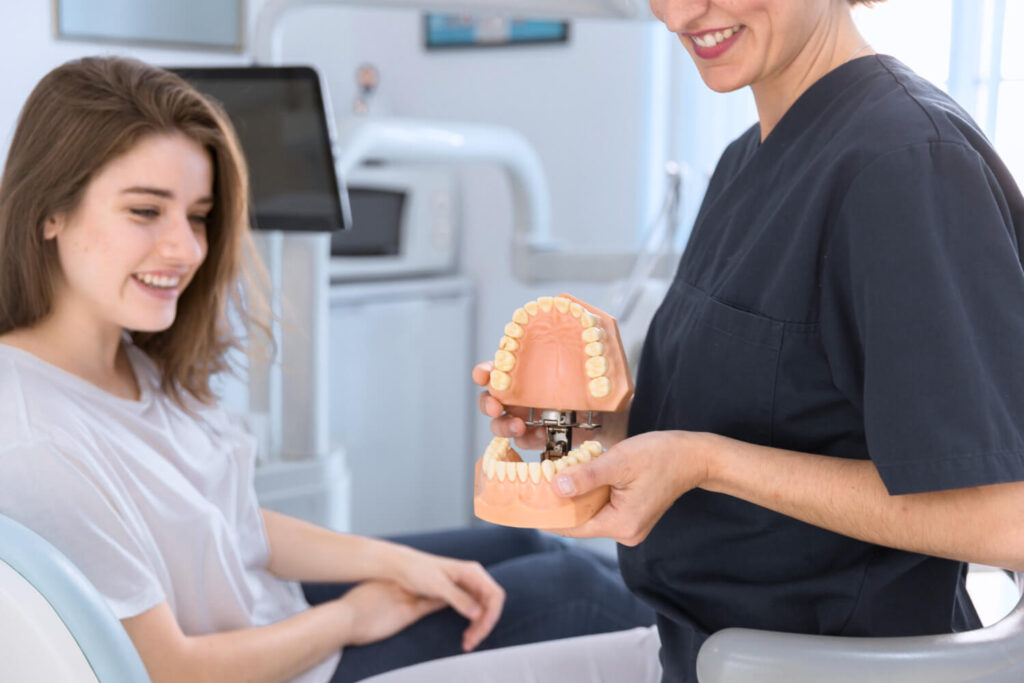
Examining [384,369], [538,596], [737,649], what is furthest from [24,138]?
[384,369]

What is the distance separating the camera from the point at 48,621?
2.87ft

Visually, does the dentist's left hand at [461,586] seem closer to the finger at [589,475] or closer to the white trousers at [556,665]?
the white trousers at [556,665]

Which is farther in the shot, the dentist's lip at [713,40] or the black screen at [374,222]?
the black screen at [374,222]

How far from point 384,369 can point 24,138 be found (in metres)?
1.67

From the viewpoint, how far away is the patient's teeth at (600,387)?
84 cm

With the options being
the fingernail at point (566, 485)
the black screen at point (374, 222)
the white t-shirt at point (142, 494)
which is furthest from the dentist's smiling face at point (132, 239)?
the black screen at point (374, 222)

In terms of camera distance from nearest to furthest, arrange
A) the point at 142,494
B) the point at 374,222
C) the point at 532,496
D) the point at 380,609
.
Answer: the point at 532,496 → the point at 142,494 → the point at 380,609 → the point at 374,222

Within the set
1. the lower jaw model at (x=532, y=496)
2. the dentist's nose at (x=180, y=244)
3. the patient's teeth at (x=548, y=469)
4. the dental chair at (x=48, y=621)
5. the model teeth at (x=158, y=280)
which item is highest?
the dentist's nose at (x=180, y=244)

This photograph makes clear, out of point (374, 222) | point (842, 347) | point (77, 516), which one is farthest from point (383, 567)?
point (374, 222)

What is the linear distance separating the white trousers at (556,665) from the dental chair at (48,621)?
0.97 feet

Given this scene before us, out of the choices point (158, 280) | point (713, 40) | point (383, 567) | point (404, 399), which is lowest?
point (404, 399)

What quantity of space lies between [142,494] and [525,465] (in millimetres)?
562

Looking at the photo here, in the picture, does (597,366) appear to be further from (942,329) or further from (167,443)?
(167,443)

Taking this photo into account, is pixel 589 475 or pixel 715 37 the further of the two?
pixel 715 37
